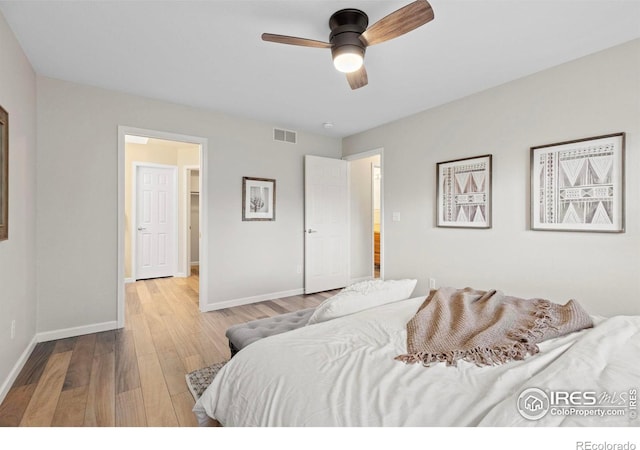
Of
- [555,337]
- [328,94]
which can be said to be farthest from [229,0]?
[555,337]

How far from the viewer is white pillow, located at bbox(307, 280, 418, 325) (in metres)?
1.80

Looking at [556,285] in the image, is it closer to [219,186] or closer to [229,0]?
[229,0]

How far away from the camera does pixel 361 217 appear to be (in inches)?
208

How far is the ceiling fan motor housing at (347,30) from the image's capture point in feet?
6.38

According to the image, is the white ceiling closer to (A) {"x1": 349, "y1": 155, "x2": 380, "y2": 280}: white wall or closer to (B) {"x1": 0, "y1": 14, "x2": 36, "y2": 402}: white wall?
(B) {"x1": 0, "y1": 14, "x2": 36, "y2": 402}: white wall

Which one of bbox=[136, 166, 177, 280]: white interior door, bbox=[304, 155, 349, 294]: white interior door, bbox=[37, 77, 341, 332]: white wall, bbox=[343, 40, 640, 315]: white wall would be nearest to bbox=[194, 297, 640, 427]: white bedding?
bbox=[343, 40, 640, 315]: white wall

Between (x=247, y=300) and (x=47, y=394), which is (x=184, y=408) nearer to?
(x=47, y=394)

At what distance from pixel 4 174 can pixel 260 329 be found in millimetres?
1943

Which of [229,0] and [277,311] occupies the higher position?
[229,0]

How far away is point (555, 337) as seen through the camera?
1.39 metres

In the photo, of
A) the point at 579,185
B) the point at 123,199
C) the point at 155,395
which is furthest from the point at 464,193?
the point at 123,199

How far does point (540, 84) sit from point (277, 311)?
11.8ft

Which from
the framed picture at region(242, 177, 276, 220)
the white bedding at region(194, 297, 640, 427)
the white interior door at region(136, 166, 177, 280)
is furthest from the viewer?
the white interior door at region(136, 166, 177, 280)

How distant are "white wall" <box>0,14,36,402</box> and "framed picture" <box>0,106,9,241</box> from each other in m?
0.08
